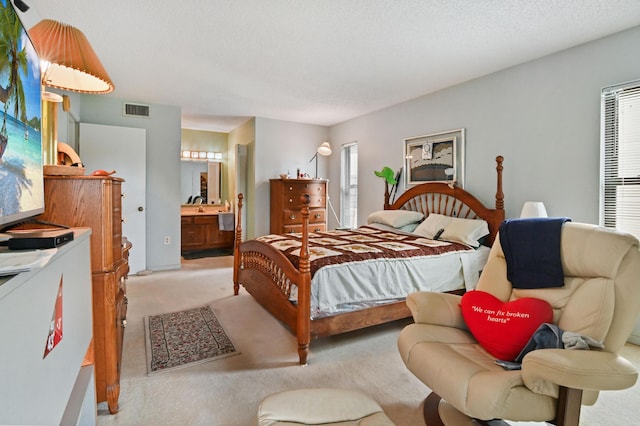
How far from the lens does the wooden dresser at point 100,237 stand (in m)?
1.66

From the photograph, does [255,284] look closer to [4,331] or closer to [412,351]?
[412,351]

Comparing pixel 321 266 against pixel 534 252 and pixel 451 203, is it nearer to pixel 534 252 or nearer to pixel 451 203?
pixel 534 252

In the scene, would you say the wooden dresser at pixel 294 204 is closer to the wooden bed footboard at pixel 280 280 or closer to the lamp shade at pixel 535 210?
the wooden bed footboard at pixel 280 280

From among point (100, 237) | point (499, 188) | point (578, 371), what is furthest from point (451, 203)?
point (100, 237)

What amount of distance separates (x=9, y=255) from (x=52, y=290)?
181mm

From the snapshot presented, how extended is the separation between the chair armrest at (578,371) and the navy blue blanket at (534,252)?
606mm

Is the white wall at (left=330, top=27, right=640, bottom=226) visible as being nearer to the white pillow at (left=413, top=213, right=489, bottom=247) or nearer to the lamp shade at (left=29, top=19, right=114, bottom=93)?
the white pillow at (left=413, top=213, right=489, bottom=247)

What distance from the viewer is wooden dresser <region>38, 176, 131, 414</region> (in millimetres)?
1658

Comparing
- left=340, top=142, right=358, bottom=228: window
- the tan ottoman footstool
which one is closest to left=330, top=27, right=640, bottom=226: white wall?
left=340, top=142, right=358, bottom=228: window

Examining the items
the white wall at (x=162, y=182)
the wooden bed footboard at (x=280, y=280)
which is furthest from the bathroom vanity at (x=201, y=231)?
the wooden bed footboard at (x=280, y=280)

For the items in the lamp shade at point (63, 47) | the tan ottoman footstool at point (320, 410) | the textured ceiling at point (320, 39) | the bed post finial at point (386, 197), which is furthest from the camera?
the bed post finial at point (386, 197)

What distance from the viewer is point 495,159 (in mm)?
3586

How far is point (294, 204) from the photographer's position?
18.1 feet

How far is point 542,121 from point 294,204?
3.59 metres
